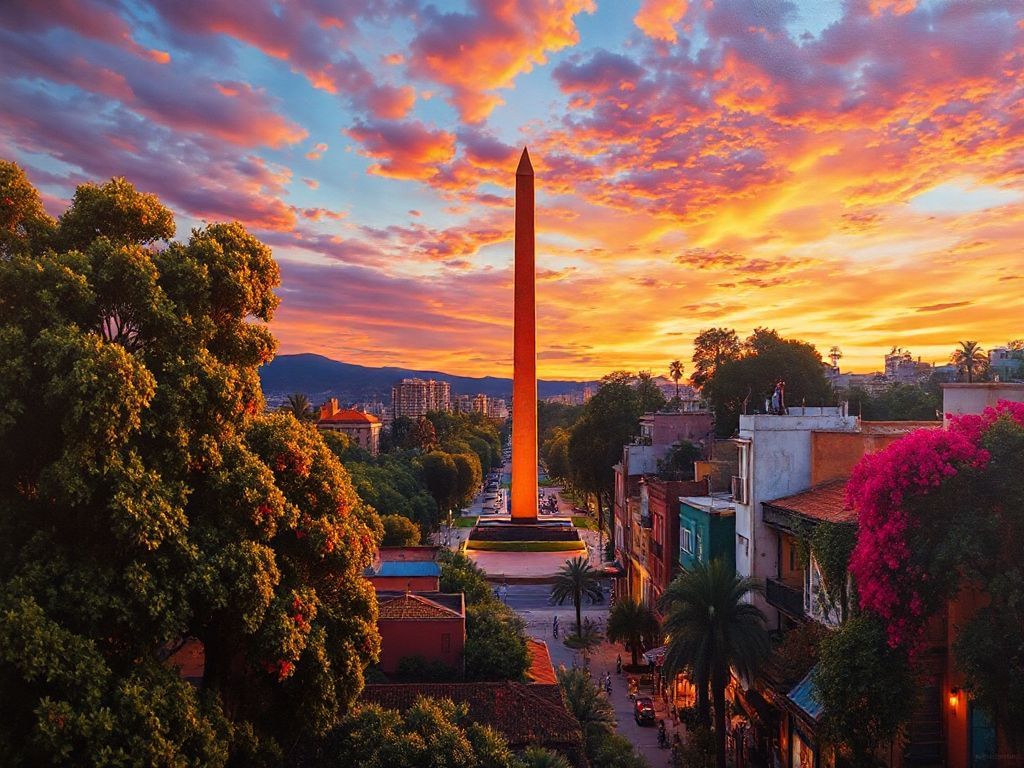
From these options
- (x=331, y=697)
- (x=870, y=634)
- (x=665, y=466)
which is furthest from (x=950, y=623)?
(x=665, y=466)

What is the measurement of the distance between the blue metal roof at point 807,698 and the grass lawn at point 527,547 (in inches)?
1544

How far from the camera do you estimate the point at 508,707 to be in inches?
812

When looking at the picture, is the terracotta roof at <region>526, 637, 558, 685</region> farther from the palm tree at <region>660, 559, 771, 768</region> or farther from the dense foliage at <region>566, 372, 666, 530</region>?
the dense foliage at <region>566, 372, 666, 530</region>

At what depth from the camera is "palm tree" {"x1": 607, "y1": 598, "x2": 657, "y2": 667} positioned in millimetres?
34156

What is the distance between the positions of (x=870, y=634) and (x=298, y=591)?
9.56 meters

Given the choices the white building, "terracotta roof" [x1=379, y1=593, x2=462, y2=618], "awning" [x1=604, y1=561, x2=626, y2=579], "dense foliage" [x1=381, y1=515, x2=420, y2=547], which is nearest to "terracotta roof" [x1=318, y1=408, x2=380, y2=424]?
"dense foliage" [x1=381, y1=515, x2=420, y2=547]

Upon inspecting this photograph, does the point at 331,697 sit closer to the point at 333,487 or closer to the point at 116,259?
the point at 333,487

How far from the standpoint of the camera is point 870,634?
46.4 feet

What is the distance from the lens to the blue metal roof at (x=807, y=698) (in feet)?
56.3

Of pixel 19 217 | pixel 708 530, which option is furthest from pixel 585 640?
pixel 19 217

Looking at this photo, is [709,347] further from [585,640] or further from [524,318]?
[585,640]

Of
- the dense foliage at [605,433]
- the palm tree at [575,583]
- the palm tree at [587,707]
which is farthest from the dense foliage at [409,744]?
the dense foliage at [605,433]

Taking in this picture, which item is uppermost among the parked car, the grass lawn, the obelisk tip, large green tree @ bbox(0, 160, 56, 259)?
the obelisk tip

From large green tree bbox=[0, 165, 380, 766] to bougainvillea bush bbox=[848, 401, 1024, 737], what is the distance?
853 cm
